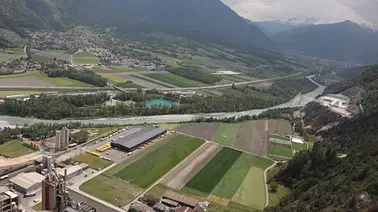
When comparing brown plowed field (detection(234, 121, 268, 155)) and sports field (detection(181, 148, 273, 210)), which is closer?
sports field (detection(181, 148, 273, 210))

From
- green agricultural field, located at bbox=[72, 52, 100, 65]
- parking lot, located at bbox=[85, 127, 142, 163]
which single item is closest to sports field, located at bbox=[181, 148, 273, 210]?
parking lot, located at bbox=[85, 127, 142, 163]

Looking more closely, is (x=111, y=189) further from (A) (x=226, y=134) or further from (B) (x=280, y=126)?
(B) (x=280, y=126)

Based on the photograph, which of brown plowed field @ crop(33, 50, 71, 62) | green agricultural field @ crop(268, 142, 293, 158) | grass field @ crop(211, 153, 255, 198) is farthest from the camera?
brown plowed field @ crop(33, 50, 71, 62)

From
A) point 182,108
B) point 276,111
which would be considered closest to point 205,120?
point 182,108

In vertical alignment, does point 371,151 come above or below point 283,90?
above

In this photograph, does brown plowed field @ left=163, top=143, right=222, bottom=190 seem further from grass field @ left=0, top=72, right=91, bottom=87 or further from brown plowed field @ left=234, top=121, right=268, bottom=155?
grass field @ left=0, top=72, right=91, bottom=87

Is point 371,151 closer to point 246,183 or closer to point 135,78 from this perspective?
point 246,183

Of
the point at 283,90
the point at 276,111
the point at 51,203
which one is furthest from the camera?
the point at 283,90

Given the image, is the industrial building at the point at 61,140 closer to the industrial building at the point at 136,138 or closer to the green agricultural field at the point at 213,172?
the industrial building at the point at 136,138
